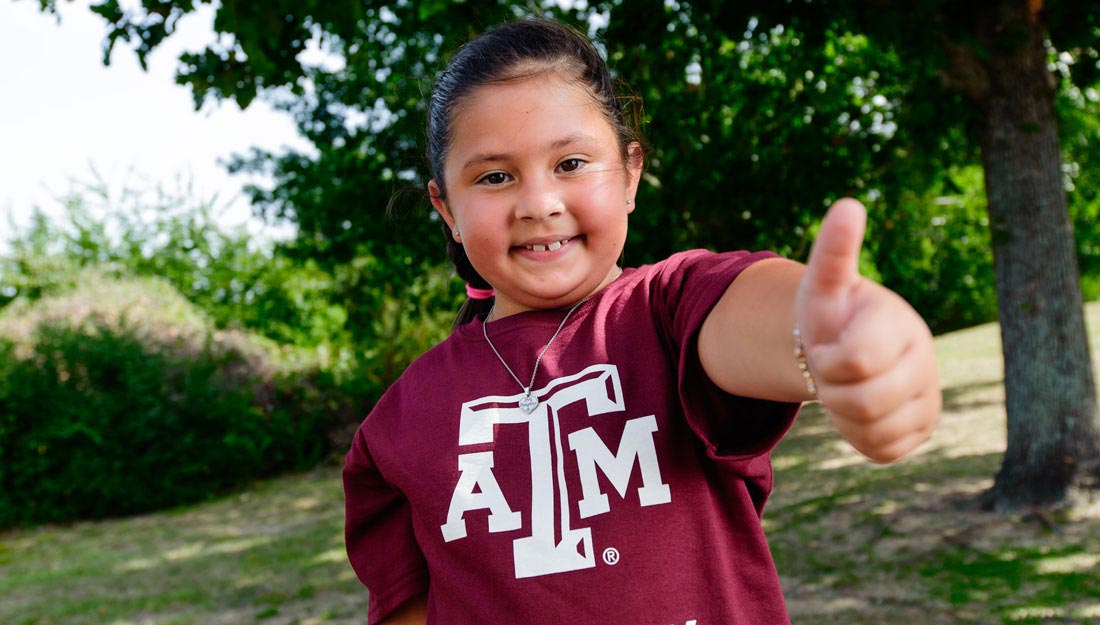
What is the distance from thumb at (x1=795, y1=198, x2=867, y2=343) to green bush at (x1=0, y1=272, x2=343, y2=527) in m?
11.1

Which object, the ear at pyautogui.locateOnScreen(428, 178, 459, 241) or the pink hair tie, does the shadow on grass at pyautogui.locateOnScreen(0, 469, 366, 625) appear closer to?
the pink hair tie

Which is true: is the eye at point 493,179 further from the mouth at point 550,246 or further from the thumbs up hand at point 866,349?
the thumbs up hand at point 866,349

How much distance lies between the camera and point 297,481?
38.7 ft

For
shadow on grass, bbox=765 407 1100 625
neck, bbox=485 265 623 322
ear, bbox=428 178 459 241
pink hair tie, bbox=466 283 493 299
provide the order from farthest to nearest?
shadow on grass, bbox=765 407 1100 625, pink hair tie, bbox=466 283 493 299, ear, bbox=428 178 459 241, neck, bbox=485 265 623 322

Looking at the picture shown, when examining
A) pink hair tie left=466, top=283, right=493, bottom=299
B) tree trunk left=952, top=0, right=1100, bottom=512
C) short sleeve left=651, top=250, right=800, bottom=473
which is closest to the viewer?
short sleeve left=651, top=250, right=800, bottom=473

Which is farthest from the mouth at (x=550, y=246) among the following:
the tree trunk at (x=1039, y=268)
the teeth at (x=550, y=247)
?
the tree trunk at (x=1039, y=268)

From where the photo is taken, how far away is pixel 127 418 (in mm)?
10688

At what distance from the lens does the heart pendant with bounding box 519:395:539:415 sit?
146 cm

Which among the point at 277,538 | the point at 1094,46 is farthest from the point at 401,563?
the point at 277,538

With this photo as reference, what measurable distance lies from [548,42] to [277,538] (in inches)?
301

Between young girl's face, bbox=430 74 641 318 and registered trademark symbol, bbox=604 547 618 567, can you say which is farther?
young girl's face, bbox=430 74 641 318

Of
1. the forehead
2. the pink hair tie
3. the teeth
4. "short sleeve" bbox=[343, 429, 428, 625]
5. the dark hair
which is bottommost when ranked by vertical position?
"short sleeve" bbox=[343, 429, 428, 625]

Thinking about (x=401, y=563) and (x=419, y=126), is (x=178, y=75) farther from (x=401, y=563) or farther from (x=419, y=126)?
(x=401, y=563)

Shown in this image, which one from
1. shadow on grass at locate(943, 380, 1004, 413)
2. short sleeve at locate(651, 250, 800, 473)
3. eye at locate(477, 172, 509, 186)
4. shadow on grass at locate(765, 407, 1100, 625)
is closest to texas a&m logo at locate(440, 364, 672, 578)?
short sleeve at locate(651, 250, 800, 473)
